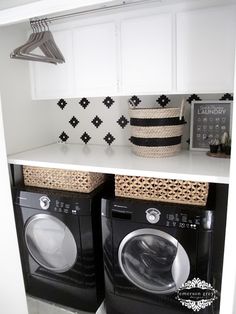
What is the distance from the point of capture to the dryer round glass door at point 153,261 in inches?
52.9

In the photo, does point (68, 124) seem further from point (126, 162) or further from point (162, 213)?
point (162, 213)

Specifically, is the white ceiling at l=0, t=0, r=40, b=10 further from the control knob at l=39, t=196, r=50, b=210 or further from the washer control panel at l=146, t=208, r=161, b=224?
the washer control panel at l=146, t=208, r=161, b=224

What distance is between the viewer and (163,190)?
1385mm

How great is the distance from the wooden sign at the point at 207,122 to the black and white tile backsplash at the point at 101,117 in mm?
88

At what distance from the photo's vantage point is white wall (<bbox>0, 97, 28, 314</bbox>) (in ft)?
5.06

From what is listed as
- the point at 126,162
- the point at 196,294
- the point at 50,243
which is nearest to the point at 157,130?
the point at 126,162

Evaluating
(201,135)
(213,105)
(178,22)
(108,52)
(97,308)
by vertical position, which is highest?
(178,22)

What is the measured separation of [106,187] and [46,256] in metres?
0.62

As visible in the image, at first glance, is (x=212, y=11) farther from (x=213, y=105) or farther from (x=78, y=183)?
(x=78, y=183)

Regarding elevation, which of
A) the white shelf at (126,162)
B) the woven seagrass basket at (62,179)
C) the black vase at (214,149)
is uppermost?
the black vase at (214,149)

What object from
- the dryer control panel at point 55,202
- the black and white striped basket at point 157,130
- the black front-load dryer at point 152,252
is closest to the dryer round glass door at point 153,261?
the black front-load dryer at point 152,252

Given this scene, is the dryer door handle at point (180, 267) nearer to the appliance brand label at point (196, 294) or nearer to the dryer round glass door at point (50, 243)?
the appliance brand label at point (196, 294)

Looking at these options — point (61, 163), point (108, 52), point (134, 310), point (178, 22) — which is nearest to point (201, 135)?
point (178, 22)

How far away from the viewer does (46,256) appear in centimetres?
174
